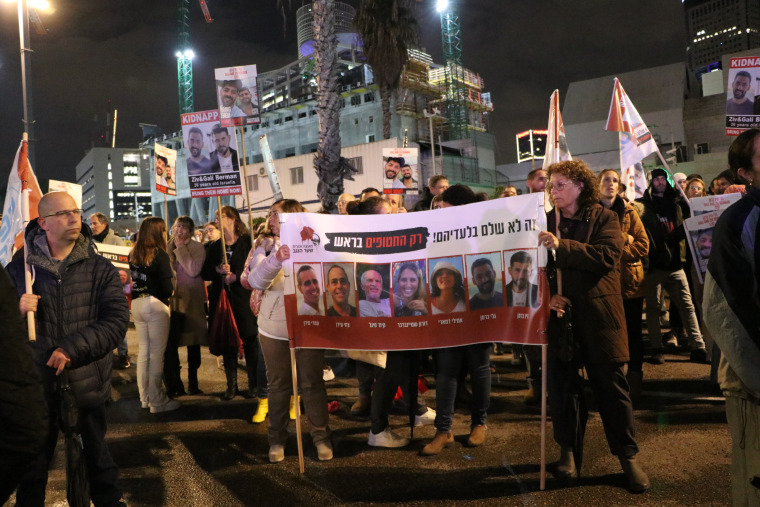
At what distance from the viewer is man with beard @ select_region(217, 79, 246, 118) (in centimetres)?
868

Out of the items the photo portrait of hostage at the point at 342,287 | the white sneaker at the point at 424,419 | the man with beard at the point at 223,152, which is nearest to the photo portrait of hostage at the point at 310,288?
the photo portrait of hostage at the point at 342,287

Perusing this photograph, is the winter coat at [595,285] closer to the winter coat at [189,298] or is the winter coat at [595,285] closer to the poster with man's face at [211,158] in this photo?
the winter coat at [189,298]

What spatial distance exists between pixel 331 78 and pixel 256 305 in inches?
360

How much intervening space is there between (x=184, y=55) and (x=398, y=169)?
9131cm

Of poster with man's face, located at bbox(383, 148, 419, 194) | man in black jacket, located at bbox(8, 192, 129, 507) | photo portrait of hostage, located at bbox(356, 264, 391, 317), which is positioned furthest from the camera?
poster with man's face, located at bbox(383, 148, 419, 194)

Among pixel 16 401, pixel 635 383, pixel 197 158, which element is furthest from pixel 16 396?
pixel 197 158

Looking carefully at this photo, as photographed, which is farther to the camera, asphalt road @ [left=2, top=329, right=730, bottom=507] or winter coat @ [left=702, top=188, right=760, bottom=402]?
asphalt road @ [left=2, top=329, right=730, bottom=507]

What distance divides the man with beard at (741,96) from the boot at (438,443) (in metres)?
6.75

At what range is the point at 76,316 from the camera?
338 cm

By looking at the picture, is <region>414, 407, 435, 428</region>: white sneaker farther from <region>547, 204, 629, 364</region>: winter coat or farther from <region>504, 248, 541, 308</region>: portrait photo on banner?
<region>547, 204, 629, 364</region>: winter coat

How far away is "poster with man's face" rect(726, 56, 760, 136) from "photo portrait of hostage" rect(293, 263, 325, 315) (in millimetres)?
6815

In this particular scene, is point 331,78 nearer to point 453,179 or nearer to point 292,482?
point 292,482

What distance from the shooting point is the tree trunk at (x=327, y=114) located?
42.1ft

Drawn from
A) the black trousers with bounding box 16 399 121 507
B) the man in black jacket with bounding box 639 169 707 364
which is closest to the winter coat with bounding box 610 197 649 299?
the man in black jacket with bounding box 639 169 707 364
